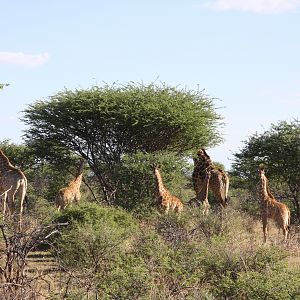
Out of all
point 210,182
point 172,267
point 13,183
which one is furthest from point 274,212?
point 172,267

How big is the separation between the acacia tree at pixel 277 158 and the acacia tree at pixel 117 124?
4.04ft

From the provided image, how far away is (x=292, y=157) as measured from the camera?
20.5m

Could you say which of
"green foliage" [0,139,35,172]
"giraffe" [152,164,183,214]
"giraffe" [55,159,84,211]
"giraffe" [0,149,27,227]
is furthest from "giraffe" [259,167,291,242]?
"green foliage" [0,139,35,172]

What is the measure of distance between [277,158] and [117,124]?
4890 millimetres

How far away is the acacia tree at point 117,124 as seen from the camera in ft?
63.7

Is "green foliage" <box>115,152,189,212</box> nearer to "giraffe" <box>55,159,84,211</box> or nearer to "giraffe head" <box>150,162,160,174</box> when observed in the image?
"giraffe head" <box>150,162,160,174</box>

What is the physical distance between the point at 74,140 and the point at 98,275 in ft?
40.0

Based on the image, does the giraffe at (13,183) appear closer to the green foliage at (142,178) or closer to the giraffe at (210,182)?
the green foliage at (142,178)

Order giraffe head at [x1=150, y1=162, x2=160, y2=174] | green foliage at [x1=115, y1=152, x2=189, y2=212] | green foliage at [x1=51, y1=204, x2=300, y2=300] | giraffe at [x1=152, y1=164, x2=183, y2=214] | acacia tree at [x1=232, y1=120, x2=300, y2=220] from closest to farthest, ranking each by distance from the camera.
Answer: green foliage at [x1=51, y1=204, x2=300, y2=300] < giraffe at [x1=152, y1=164, x2=183, y2=214] < giraffe head at [x1=150, y1=162, x2=160, y2=174] < green foliage at [x1=115, y1=152, x2=189, y2=212] < acacia tree at [x1=232, y1=120, x2=300, y2=220]

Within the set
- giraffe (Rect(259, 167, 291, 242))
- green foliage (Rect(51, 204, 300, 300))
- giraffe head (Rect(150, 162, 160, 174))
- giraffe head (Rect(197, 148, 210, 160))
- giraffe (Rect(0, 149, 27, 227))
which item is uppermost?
giraffe head (Rect(197, 148, 210, 160))

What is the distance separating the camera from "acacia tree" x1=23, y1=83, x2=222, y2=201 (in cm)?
1941

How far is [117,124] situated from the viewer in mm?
19625

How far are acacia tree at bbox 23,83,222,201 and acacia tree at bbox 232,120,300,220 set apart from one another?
4.04 ft

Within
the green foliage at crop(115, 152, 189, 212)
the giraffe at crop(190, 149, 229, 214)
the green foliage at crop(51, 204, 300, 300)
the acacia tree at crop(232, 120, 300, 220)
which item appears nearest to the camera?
the green foliage at crop(51, 204, 300, 300)
